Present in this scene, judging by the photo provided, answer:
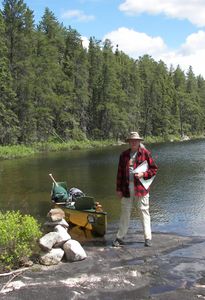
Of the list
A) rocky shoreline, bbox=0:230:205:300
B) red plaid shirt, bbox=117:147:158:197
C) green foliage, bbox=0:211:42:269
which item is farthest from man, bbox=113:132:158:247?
green foliage, bbox=0:211:42:269

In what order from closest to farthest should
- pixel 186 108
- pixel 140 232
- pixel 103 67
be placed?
pixel 140 232
pixel 103 67
pixel 186 108

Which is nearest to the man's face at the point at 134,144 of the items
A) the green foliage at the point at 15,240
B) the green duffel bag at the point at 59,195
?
the green foliage at the point at 15,240

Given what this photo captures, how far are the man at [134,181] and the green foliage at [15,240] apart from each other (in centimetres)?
226

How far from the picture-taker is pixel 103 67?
87.4 m

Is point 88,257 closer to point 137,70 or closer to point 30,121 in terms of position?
point 30,121

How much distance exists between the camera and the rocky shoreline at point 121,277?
24.1 feet

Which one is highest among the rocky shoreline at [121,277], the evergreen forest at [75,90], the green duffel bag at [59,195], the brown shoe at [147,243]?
the evergreen forest at [75,90]

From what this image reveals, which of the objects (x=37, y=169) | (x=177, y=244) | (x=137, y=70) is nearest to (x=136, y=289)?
(x=177, y=244)

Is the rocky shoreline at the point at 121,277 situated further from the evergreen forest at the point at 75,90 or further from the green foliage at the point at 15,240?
the evergreen forest at the point at 75,90

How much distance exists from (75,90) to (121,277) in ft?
240

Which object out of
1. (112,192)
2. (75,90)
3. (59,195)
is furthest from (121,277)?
(75,90)

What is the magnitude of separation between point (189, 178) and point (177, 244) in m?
17.2

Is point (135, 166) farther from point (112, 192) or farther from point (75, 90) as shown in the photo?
point (75, 90)

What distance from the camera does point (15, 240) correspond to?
884cm
